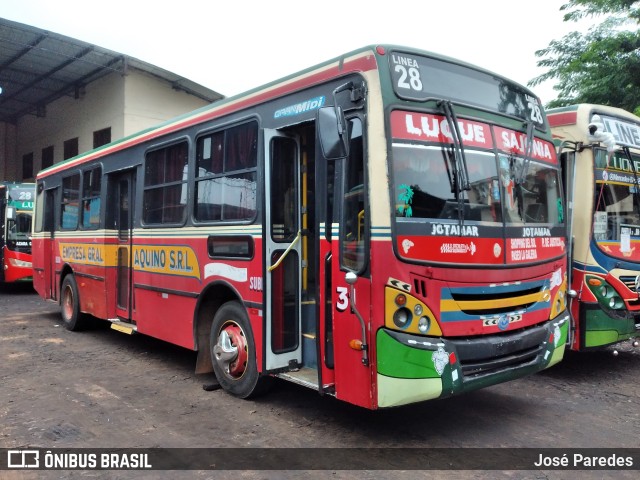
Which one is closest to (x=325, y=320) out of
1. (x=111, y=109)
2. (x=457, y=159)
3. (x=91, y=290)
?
(x=457, y=159)

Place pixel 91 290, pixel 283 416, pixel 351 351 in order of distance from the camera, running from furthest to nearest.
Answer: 1. pixel 91 290
2. pixel 283 416
3. pixel 351 351

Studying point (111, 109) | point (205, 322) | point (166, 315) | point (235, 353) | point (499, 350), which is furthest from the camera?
point (111, 109)

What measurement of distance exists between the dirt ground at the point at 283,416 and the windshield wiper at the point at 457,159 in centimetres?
190

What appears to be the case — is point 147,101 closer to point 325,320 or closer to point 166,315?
point 166,315

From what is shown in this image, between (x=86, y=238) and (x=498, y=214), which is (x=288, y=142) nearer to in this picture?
(x=498, y=214)

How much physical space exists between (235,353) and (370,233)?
220cm

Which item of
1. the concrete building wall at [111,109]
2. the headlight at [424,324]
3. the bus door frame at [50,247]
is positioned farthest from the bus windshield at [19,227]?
the headlight at [424,324]

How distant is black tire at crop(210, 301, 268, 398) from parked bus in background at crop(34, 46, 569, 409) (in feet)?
0.07

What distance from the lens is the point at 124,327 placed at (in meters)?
7.63

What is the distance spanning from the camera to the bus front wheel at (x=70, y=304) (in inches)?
366

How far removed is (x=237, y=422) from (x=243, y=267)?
55.4 inches

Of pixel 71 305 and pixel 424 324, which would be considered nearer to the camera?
pixel 424 324

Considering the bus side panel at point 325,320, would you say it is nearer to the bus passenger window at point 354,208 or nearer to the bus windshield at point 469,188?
the bus passenger window at point 354,208

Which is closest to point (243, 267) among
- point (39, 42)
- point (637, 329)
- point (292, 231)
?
point (292, 231)
